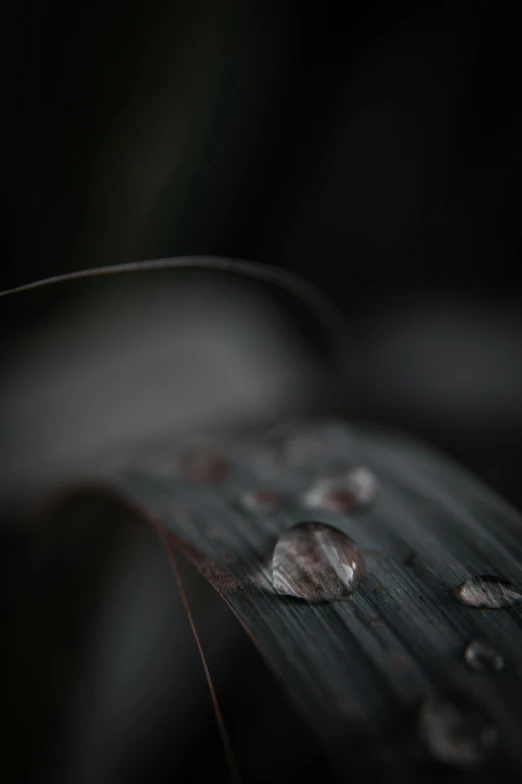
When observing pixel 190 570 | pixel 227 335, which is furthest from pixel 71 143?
pixel 190 570

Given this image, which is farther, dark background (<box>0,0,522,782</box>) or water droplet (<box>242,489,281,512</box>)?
dark background (<box>0,0,522,782</box>)

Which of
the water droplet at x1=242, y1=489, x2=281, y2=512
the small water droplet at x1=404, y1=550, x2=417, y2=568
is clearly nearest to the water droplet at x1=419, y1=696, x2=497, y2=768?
the small water droplet at x1=404, y1=550, x2=417, y2=568

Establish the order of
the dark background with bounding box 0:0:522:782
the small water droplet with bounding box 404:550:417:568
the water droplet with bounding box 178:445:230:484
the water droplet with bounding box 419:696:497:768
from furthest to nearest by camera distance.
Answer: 1. the dark background with bounding box 0:0:522:782
2. the water droplet with bounding box 178:445:230:484
3. the small water droplet with bounding box 404:550:417:568
4. the water droplet with bounding box 419:696:497:768

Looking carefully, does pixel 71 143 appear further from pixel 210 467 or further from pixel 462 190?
pixel 462 190

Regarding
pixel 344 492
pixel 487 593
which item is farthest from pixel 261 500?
pixel 487 593

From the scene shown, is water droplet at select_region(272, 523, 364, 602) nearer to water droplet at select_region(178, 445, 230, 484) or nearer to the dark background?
water droplet at select_region(178, 445, 230, 484)

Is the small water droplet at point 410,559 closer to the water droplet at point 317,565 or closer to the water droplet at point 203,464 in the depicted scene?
the water droplet at point 317,565
